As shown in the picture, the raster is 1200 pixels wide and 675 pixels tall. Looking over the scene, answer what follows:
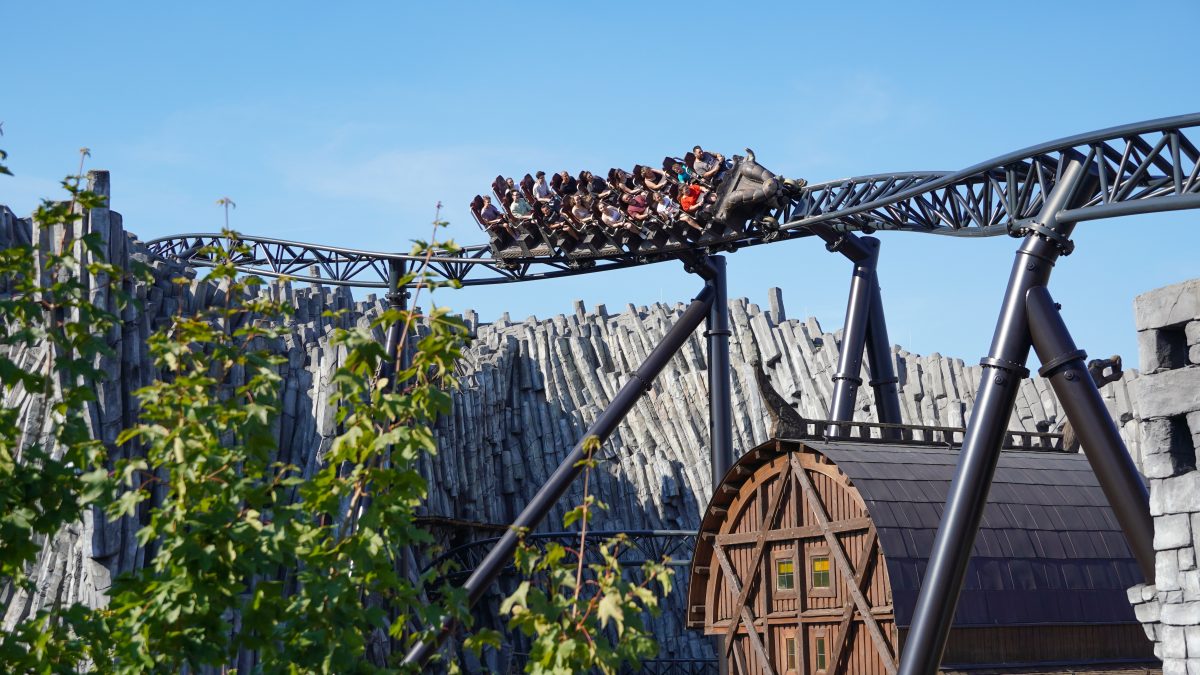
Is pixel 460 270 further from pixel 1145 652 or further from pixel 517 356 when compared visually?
pixel 1145 652

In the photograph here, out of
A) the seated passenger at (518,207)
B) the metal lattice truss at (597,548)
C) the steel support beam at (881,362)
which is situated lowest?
the metal lattice truss at (597,548)

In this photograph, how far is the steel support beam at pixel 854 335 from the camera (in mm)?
21609

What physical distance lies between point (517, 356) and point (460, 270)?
6386mm

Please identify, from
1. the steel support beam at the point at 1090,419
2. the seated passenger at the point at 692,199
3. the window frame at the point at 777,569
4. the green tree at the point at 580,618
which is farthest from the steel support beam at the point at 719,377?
the green tree at the point at 580,618

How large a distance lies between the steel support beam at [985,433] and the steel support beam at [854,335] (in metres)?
7.02

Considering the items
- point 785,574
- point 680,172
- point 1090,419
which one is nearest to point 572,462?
point 785,574

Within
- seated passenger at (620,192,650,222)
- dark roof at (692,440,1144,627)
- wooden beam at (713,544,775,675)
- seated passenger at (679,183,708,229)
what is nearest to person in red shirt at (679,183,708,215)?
seated passenger at (679,183,708,229)

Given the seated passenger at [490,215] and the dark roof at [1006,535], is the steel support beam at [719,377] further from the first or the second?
the seated passenger at [490,215]

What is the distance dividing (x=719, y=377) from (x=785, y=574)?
429cm

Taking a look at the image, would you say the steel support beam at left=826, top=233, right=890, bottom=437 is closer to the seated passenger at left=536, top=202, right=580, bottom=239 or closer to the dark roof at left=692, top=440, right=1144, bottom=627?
the dark roof at left=692, top=440, right=1144, bottom=627

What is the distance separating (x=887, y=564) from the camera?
17.7m

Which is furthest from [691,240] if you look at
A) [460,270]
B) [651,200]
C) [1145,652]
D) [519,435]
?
[519,435]

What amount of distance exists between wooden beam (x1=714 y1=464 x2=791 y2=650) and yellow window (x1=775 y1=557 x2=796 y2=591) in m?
0.33

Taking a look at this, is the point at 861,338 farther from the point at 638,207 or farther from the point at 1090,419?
the point at 1090,419
